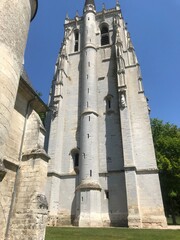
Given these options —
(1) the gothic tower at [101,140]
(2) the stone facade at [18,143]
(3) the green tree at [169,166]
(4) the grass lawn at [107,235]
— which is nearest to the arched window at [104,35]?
(1) the gothic tower at [101,140]

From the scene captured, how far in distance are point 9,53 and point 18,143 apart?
339 centimetres

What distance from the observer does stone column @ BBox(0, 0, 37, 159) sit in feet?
16.1

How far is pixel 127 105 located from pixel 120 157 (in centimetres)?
472

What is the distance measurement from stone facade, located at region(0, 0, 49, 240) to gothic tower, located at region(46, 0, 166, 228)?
984cm

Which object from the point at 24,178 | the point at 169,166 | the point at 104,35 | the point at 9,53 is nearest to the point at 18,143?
the point at 24,178

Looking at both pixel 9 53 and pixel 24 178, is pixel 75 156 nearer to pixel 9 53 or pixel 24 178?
pixel 24 178

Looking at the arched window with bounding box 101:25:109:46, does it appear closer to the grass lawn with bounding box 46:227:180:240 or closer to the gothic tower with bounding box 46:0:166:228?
the gothic tower with bounding box 46:0:166:228

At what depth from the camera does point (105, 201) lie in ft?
55.9

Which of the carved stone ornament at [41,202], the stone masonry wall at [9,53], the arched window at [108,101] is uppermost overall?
the arched window at [108,101]

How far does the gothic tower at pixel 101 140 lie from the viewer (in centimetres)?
1609

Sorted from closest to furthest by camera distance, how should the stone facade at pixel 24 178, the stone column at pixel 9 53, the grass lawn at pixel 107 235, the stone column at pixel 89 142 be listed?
the stone column at pixel 9 53 → the stone facade at pixel 24 178 → the grass lawn at pixel 107 235 → the stone column at pixel 89 142

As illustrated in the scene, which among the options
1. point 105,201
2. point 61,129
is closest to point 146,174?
point 105,201

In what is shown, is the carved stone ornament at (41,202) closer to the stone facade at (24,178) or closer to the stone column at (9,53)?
the stone facade at (24,178)

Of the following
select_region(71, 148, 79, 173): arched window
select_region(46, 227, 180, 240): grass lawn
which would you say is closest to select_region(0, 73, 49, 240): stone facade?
select_region(46, 227, 180, 240): grass lawn
